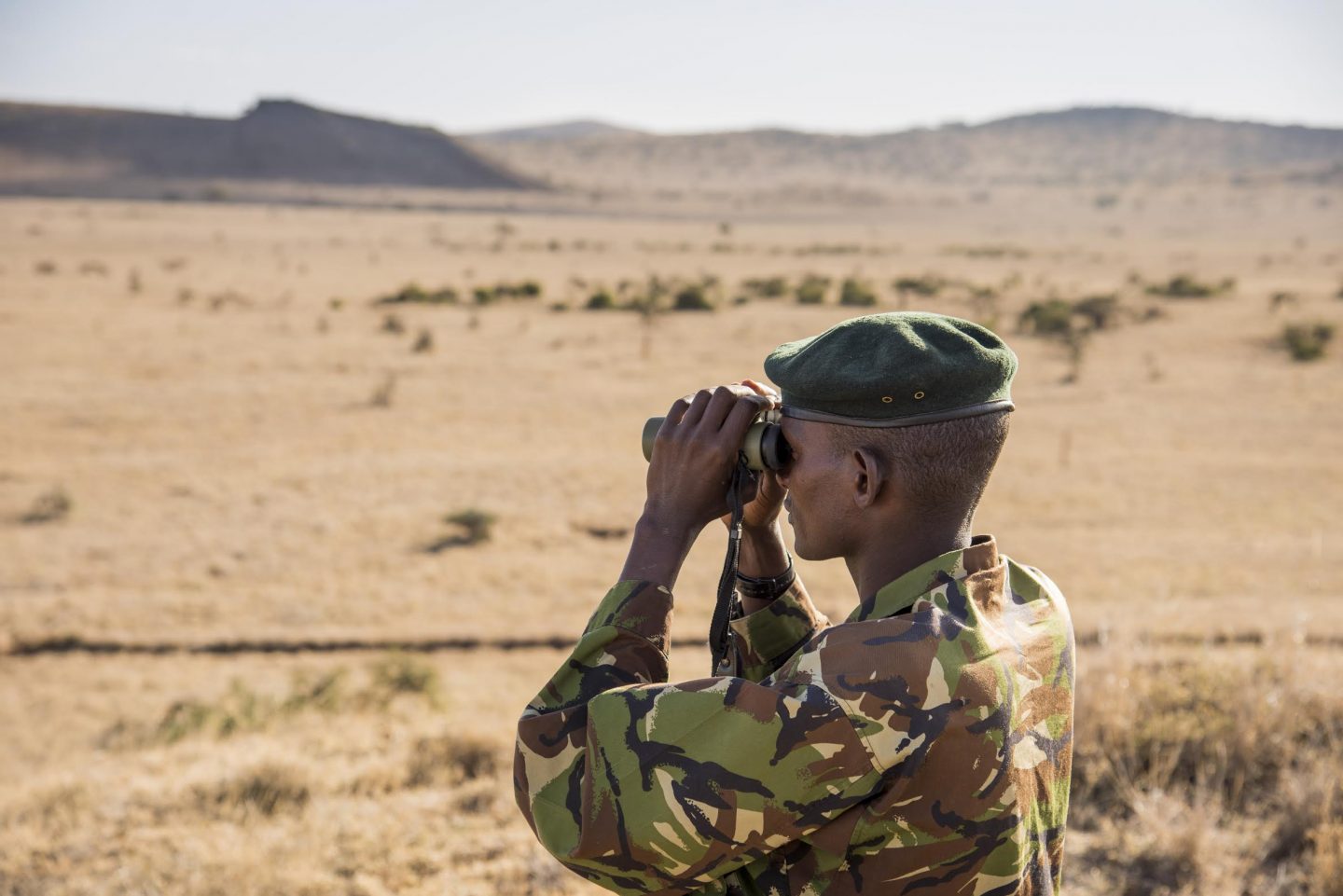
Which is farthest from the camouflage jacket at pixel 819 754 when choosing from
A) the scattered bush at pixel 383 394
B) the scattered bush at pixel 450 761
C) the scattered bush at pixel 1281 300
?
the scattered bush at pixel 1281 300

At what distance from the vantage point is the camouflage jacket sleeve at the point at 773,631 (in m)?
2.18

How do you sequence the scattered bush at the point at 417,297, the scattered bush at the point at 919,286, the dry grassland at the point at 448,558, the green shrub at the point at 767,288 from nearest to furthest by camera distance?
the dry grassland at the point at 448,558
the scattered bush at the point at 417,297
the green shrub at the point at 767,288
the scattered bush at the point at 919,286

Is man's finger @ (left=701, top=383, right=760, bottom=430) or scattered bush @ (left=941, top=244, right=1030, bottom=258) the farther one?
scattered bush @ (left=941, top=244, right=1030, bottom=258)

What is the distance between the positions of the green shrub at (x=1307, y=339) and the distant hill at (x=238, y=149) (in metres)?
79.3

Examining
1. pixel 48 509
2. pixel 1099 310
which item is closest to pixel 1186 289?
pixel 1099 310

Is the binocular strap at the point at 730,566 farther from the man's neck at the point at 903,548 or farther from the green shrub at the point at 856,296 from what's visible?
the green shrub at the point at 856,296

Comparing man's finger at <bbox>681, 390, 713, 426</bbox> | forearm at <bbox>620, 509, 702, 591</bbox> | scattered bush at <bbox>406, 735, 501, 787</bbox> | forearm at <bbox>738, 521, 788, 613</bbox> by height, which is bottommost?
scattered bush at <bbox>406, 735, 501, 787</bbox>

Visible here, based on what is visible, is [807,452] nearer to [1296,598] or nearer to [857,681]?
[857,681]

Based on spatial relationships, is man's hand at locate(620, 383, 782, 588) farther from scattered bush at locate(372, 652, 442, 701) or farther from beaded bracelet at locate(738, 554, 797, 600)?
scattered bush at locate(372, 652, 442, 701)

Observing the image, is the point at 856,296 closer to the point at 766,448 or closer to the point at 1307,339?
the point at 1307,339

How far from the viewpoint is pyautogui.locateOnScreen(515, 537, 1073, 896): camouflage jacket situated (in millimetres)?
1513

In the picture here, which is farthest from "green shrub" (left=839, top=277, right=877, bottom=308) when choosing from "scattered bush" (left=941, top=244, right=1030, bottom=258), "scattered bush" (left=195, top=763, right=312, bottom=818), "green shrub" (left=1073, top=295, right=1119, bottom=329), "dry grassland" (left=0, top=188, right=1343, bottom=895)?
"scattered bush" (left=195, top=763, right=312, bottom=818)

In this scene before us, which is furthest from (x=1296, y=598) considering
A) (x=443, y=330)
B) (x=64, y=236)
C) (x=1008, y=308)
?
(x=64, y=236)

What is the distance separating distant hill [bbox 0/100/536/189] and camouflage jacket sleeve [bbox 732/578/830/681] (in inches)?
3568
